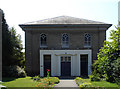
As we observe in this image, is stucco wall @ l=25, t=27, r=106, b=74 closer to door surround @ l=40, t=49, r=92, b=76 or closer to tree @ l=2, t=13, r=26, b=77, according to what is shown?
door surround @ l=40, t=49, r=92, b=76

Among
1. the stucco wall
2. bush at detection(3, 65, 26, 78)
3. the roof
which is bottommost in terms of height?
bush at detection(3, 65, 26, 78)

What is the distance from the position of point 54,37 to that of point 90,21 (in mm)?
6237

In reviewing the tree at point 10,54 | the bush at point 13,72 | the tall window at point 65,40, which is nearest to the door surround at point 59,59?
the tall window at point 65,40

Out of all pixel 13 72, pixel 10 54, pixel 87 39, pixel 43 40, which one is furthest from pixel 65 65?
pixel 10 54

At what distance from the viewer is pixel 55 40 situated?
21.7 meters

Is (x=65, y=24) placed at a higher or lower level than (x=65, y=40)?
higher

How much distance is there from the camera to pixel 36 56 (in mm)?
21828

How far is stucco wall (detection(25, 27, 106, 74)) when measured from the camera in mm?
21688

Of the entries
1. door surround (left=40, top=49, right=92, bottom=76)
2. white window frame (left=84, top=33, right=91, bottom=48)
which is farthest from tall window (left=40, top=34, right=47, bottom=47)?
white window frame (left=84, top=33, right=91, bottom=48)

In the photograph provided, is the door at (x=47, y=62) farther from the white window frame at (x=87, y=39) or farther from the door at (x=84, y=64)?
the white window frame at (x=87, y=39)

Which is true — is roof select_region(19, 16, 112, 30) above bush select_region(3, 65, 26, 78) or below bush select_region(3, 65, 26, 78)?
above

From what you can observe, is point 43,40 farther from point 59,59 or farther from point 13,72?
point 13,72

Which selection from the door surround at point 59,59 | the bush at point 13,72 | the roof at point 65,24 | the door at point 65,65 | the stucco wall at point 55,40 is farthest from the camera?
the stucco wall at point 55,40

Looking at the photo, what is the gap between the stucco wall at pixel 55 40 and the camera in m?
21.7
